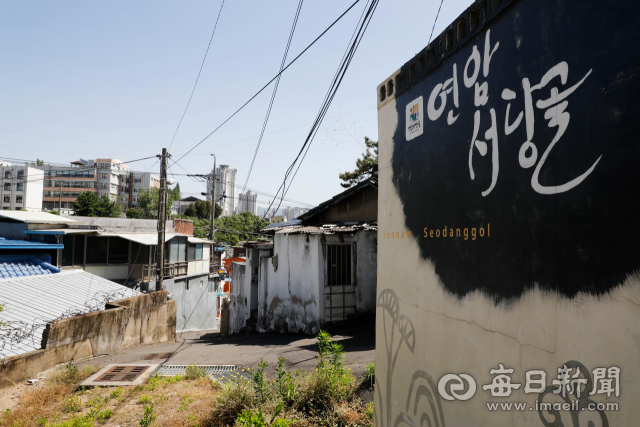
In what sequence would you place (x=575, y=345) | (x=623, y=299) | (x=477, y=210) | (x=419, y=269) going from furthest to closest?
(x=419, y=269), (x=477, y=210), (x=575, y=345), (x=623, y=299)

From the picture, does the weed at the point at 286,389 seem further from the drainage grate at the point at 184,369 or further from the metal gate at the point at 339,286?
the metal gate at the point at 339,286

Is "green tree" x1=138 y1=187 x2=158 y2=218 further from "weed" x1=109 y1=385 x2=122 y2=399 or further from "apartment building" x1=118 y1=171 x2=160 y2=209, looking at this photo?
"weed" x1=109 y1=385 x2=122 y2=399

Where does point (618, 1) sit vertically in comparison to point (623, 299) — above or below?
above

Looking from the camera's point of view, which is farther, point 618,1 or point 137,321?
point 137,321

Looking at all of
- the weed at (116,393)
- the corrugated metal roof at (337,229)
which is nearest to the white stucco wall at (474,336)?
the weed at (116,393)

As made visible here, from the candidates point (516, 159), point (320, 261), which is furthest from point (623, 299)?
point (320, 261)

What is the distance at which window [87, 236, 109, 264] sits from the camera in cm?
2033

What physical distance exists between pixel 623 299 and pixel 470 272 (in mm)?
1217

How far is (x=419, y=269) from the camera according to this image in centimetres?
405

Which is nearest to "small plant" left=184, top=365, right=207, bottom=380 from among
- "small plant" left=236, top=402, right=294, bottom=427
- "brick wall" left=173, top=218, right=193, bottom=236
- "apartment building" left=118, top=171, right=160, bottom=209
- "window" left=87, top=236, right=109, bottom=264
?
"small plant" left=236, top=402, right=294, bottom=427

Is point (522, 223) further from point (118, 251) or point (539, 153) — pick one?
Result: point (118, 251)

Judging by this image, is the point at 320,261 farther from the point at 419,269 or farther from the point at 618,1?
the point at 618,1

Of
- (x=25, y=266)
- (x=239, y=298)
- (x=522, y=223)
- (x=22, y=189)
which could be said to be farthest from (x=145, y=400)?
(x=22, y=189)

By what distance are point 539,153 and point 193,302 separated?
2449 cm
